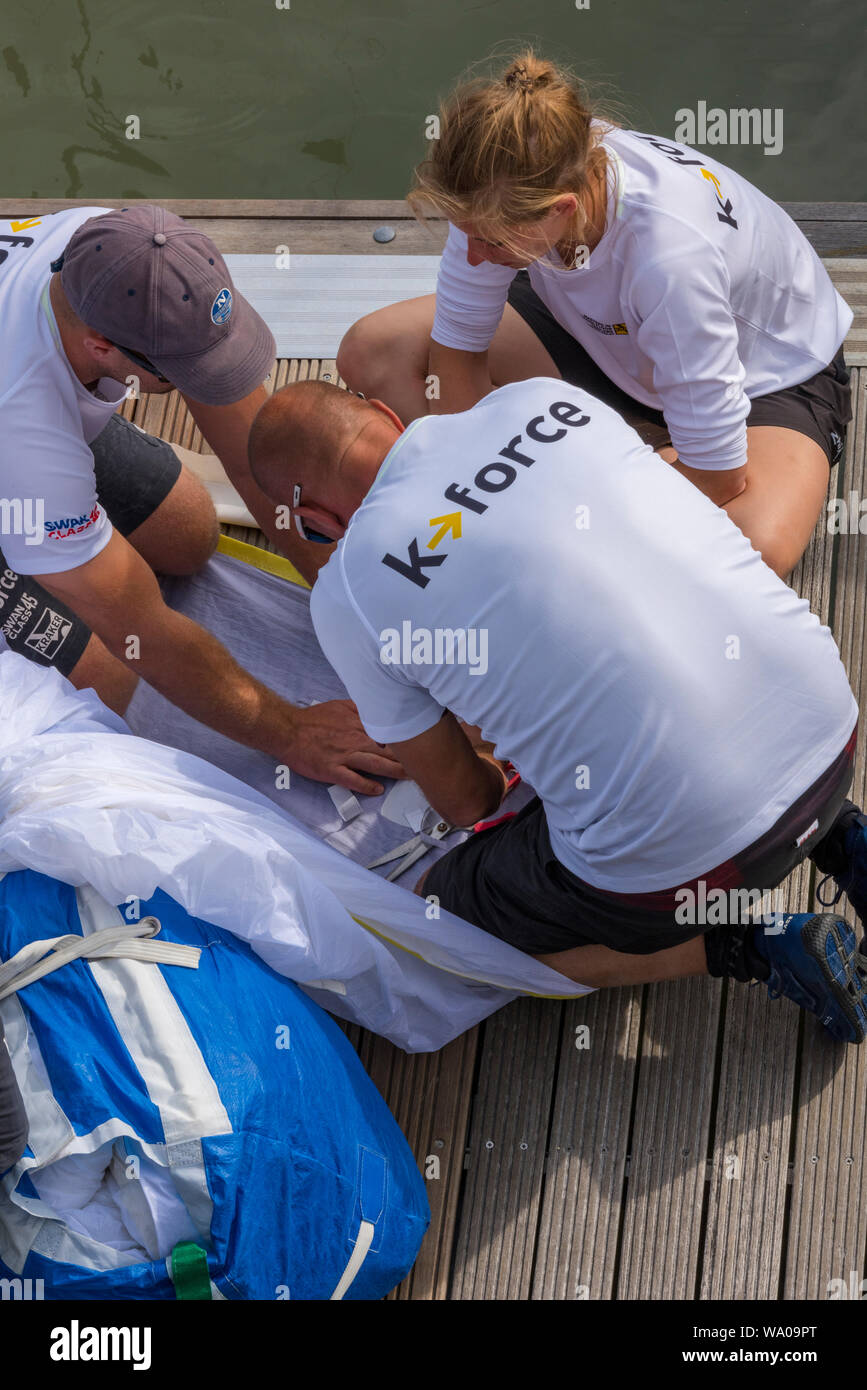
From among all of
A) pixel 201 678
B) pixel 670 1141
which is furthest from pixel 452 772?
pixel 670 1141

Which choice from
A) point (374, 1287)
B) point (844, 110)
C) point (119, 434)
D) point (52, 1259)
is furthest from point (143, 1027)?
point (844, 110)

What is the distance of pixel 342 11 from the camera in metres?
3.57

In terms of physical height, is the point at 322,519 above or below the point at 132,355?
below

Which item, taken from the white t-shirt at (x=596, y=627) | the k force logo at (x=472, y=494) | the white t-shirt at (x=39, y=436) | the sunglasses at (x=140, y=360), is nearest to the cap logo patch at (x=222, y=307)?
the sunglasses at (x=140, y=360)

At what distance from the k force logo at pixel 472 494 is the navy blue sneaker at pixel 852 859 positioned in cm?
75

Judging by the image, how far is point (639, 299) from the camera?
5.55 ft

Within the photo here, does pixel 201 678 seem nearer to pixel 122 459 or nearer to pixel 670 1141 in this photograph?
pixel 122 459

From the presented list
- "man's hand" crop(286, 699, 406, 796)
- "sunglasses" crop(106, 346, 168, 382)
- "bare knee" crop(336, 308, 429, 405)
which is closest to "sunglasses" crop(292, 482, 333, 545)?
"sunglasses" crop(106, 346, 168, 382)

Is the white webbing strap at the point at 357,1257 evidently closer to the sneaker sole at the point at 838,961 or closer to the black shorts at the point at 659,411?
the sneaker sole at the point at 838,961

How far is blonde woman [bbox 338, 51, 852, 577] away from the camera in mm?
1592

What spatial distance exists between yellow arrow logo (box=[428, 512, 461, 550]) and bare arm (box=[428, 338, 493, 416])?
77 centimetres

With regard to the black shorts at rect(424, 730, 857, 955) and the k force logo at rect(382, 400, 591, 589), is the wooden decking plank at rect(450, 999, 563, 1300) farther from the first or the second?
the k force logo at rect(382, 400, 591, 589)

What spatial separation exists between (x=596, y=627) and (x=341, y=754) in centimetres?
81

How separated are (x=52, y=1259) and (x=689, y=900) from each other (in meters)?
0.89
